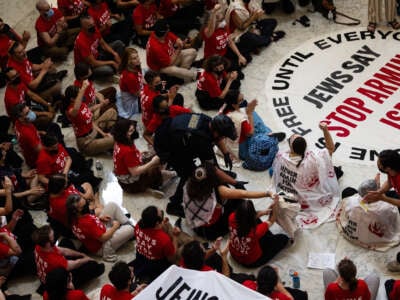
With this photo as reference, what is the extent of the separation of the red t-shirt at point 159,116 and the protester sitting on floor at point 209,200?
4.07 ft

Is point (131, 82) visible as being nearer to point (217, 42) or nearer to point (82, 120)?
point (82, 120)

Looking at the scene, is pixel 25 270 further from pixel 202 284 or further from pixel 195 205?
pixel 202 284

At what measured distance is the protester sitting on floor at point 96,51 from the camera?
10.2 meters

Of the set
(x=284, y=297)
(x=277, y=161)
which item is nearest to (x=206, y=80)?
(x=277, y=161)

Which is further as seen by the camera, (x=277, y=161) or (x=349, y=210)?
(x=277, y=161)

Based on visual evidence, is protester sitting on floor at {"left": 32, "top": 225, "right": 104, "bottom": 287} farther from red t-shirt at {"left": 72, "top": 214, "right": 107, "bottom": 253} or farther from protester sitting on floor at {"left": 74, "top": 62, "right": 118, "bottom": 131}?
protester sitting on floor at {"left": 74, "top": 62, "right": 118, "bottom": 131}

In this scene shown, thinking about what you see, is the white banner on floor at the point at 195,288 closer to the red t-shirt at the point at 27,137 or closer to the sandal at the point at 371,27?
the red t-shirt at the point at 27,137

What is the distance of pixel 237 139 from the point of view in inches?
340

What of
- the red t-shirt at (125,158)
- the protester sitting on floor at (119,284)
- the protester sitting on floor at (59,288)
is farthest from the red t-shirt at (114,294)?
the red t-shirt at (125,158)

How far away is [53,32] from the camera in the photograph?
10969 millimetres

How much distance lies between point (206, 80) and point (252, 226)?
2921 mm

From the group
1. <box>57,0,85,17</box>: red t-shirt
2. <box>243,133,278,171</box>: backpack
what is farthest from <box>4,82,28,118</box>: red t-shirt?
<box>243,133,278,171</box>: backpack

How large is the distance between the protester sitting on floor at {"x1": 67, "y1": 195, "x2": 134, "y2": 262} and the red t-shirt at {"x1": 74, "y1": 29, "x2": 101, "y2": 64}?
119 inches

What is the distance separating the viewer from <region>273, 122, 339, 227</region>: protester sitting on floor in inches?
309
